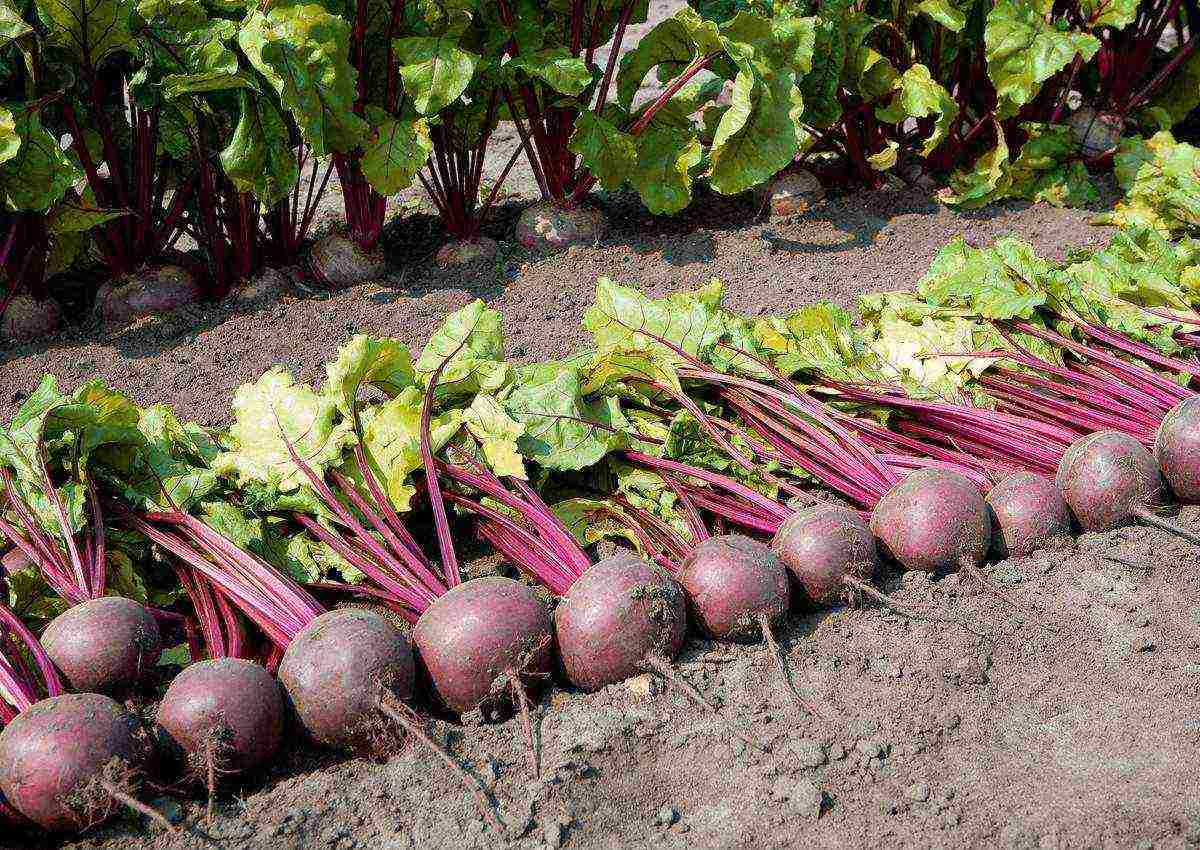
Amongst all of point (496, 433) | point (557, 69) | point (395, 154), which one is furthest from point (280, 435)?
point (557, 69)

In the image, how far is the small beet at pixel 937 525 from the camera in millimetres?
2957

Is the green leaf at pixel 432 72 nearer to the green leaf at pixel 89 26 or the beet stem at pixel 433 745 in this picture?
the green leaf at pixel 89 26

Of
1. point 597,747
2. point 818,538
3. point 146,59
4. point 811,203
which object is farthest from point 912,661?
point 146,59

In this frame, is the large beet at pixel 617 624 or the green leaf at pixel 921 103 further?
the green leaf at pixel 921 103

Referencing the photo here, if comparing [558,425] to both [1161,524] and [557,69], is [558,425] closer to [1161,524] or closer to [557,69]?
[1161,524]

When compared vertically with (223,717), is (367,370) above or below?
above

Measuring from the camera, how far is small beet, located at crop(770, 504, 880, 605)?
2.87 m

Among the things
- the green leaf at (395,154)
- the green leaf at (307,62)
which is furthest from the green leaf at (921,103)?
the green leaf at (307,62)

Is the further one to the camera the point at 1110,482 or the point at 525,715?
the point at 1110,482

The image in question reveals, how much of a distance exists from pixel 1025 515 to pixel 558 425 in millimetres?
1496

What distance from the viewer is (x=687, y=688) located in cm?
250

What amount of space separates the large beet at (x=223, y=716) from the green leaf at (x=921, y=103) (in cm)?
460

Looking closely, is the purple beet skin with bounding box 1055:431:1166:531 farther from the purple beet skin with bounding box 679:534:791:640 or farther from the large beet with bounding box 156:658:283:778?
the large beet with bounding box 156:658:283:778

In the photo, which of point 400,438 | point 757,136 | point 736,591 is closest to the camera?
point 736,591
